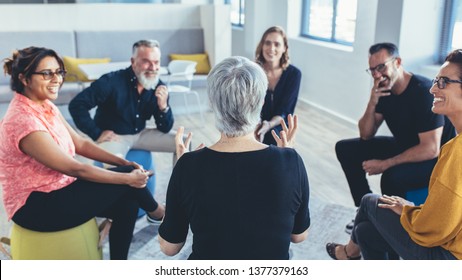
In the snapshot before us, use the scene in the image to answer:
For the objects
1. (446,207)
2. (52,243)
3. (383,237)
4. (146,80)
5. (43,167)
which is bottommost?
(52,243)

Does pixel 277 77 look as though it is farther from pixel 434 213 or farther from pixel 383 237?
pixel 434 213

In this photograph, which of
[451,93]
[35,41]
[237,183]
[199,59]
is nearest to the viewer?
[237,183]

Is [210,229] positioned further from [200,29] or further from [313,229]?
[200,29]

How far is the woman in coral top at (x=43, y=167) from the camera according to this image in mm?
2162

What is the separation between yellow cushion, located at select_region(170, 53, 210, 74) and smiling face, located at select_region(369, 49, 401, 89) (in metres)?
3.71

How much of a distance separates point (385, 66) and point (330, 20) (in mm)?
3647

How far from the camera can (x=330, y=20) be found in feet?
20.4

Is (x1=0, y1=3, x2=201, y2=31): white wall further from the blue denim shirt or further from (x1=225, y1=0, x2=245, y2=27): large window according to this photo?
the blue denim shirt

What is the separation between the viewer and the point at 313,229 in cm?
311

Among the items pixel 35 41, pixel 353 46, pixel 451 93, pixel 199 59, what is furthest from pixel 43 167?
pixel 199 59

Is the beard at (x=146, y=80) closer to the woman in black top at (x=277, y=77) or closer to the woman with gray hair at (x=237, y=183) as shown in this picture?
the woman in black top at (x=277, y=77)

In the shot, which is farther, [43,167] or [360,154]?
[360,154]

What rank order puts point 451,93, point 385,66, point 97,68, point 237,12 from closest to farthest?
point 451,93 < point 385,66 < point 97,68 < point 237,12

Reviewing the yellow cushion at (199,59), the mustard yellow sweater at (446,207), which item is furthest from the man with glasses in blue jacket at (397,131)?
the yellow cushion at (199,59)
